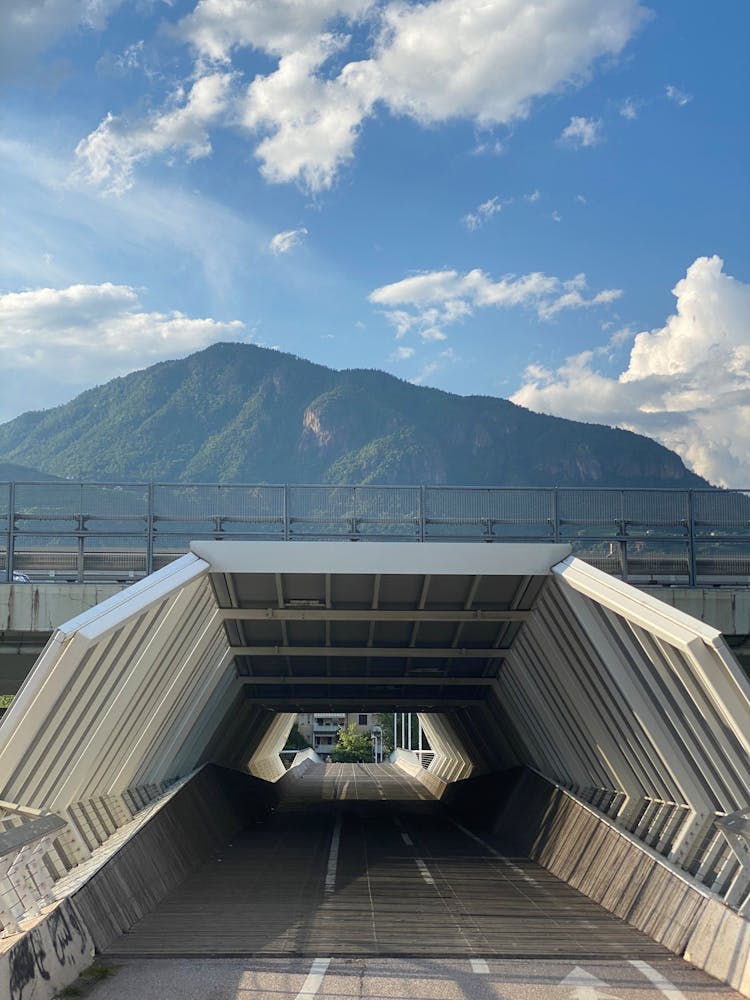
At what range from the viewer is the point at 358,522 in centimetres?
2398

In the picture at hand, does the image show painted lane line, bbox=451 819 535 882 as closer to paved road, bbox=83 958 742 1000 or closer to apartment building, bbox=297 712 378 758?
paved road, bbox=83 958 742 1000

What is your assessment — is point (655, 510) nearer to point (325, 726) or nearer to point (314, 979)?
Result: point (314, 979)

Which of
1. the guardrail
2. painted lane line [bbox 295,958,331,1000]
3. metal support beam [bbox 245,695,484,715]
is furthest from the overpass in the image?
painted lane line [bbox 295,958,331,1000]

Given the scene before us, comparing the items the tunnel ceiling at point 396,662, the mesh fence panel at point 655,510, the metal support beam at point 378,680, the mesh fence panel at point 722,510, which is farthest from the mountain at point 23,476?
the mesh fence panel at point 722,510

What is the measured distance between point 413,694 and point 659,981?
856 inches

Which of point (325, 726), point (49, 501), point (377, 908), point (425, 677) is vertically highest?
point (49, 501)

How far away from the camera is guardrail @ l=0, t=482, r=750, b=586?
2339cm

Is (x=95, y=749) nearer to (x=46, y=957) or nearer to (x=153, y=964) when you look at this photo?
(x=153, y=964)

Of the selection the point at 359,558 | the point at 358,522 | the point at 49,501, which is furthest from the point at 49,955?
the point at 358,522

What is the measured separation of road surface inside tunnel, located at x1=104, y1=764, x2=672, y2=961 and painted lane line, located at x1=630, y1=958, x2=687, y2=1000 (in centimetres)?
43

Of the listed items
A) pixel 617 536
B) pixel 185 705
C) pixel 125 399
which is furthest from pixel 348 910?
pixel 125 399

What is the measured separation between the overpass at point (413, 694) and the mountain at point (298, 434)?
81885 millimetres

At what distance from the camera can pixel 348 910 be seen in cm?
1558

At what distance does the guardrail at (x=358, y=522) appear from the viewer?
76.7 feet
